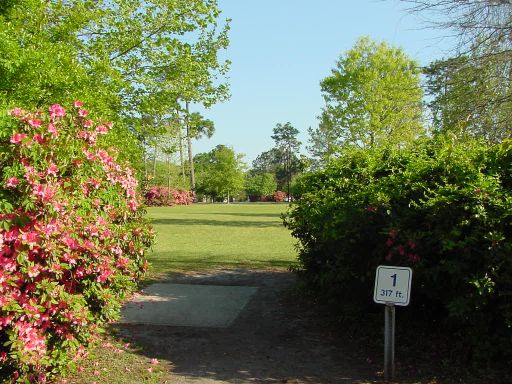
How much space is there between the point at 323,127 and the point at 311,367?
22.3m

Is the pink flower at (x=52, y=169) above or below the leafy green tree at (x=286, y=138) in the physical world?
below

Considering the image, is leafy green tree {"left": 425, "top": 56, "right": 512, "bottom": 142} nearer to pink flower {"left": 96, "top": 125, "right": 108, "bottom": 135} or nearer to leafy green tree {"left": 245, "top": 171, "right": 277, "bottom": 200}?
pink flower {"left": 96, "top": 125, "right": 108, "bottom": 135}

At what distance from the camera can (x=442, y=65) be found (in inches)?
320

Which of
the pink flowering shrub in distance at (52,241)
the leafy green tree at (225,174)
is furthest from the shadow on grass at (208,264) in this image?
the leafy green tree at (225,174)

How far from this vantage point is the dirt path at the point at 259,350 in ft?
14.9

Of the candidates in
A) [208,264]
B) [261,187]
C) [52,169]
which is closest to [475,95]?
[208,264]

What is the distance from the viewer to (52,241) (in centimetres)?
366

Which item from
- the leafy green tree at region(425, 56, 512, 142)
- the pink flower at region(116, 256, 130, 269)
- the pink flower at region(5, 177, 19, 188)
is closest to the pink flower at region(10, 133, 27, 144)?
the pink flower at region(5, 177, 19, 188)

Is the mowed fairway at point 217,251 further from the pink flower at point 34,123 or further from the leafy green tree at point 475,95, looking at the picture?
the pink flower at point 34,123

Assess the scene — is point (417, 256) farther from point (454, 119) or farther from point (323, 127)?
point (323, 127)

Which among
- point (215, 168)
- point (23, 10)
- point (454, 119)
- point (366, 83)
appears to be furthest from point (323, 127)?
point (215, 168)

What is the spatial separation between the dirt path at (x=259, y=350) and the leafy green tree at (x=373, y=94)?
18580 mm

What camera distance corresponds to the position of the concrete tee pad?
20.7 feet

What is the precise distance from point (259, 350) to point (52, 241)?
8.34ft
